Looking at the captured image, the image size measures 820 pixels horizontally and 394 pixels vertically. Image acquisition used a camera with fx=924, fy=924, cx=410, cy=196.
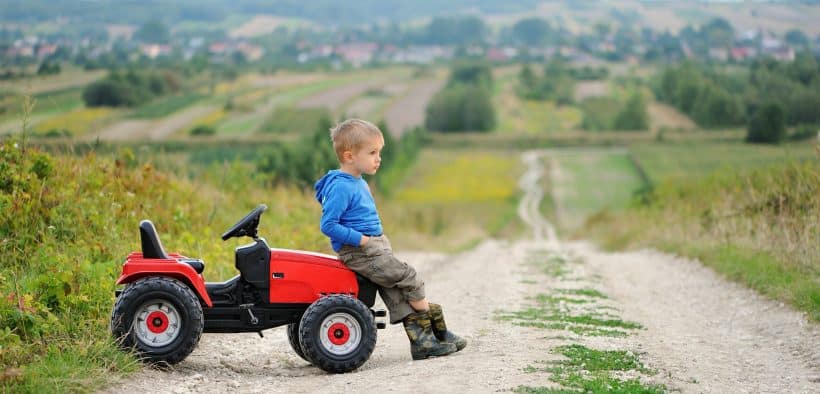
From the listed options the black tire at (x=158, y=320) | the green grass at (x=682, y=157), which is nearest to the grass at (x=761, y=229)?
the black tire at (x=158, y=320)

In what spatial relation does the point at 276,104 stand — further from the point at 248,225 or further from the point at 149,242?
the point at 149,242

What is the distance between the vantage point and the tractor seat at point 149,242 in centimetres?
813

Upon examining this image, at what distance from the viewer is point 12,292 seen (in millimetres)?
8609

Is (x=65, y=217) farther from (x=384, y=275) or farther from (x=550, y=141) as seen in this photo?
(x=550, y=141)

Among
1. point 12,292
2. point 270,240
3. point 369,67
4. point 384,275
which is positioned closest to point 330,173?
point 384,275

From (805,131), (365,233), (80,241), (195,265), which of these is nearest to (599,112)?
(805,131)

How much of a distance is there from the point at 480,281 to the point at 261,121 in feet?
240

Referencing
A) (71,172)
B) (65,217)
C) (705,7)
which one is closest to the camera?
(65,217)

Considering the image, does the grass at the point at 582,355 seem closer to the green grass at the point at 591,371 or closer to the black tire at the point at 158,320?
the green grass at the point at 591,371

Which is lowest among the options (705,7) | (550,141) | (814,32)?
(550,141)

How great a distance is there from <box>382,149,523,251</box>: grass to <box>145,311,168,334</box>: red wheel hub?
35.7 metres

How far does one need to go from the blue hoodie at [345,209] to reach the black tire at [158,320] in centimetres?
137

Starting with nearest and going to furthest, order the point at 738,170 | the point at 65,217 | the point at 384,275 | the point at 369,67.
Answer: the point at 384,275 < the point at 65,217 < the point at 738,170 < the point at 369,67

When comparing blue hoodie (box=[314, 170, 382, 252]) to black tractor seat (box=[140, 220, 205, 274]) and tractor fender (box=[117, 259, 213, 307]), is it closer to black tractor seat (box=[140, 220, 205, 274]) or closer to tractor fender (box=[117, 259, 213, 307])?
tractor fender (box=[117, 259, 213, 307])
